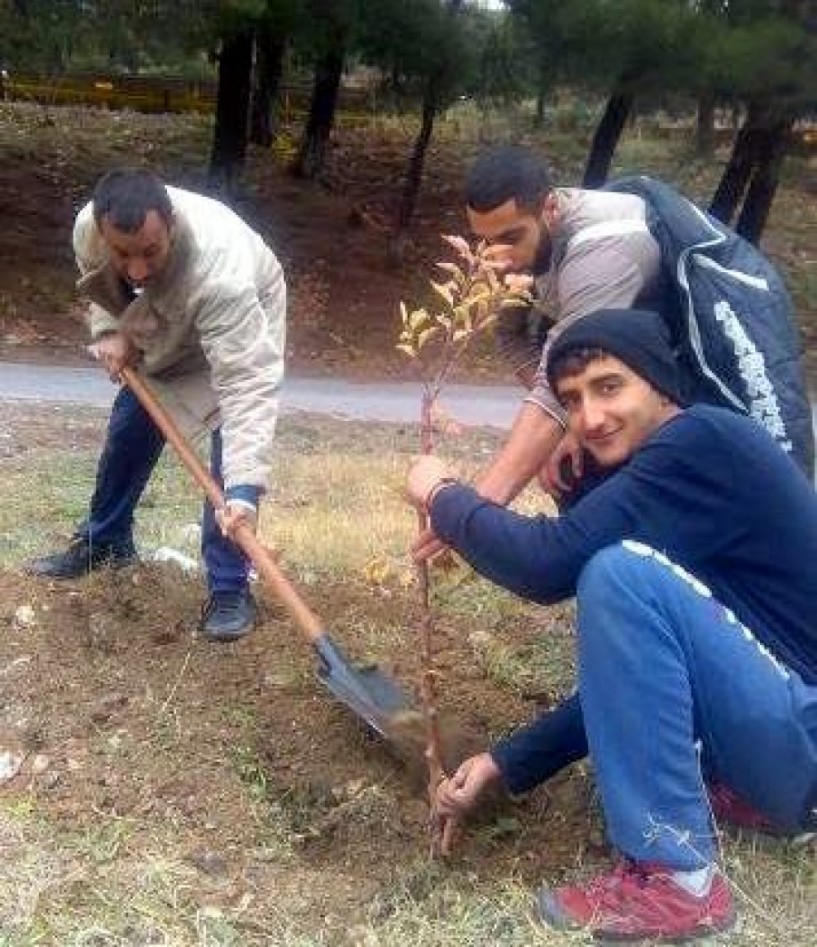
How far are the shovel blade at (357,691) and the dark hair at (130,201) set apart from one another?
45.6 inches

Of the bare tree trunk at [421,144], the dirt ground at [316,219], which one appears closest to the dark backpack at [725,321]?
the dirt ground at [316,219]

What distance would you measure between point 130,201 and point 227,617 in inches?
48.4

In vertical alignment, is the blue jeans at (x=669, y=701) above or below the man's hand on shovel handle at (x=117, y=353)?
above

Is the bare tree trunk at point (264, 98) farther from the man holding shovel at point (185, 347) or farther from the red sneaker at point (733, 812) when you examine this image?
the red sneaker at point (733, 812)

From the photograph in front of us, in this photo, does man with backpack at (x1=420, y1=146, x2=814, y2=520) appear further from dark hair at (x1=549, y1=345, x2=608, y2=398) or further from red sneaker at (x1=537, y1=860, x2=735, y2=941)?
red sneaker at (x1=537, y1=860, x2=735, y2=941)

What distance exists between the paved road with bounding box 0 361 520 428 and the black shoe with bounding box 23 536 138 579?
17.0 ft

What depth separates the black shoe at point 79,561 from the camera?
4504mm

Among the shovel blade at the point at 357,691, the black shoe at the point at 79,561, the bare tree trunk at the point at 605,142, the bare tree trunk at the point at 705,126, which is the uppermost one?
the shovel blade at the point at 357,691

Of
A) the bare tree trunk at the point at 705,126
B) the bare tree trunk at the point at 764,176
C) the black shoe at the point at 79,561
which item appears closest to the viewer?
the black shoe at the point at 79,561

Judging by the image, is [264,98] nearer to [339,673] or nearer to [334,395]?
[334,395]

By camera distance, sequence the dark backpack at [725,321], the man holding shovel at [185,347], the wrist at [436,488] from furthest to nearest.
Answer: the man holding shovel at [185,347]
the dark backpack at [725,321]
the wrist at [436,488]

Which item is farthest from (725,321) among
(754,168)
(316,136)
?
(316,136)

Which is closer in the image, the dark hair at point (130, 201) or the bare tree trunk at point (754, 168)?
the dark hair at point (130, 201)

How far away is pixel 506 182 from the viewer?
119 inches
